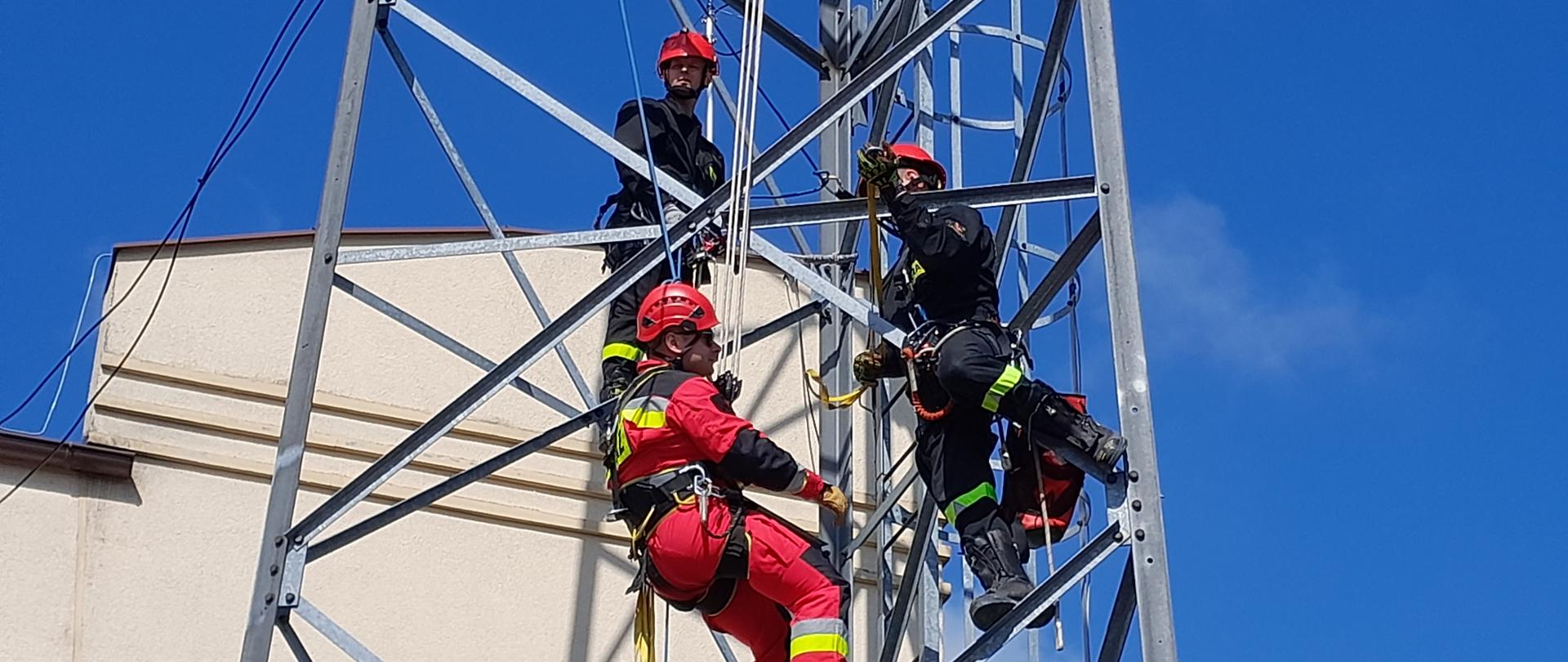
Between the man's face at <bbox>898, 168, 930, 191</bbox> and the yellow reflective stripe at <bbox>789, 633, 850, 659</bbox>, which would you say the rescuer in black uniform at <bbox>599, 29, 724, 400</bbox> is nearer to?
the man's face at <bbox>898, 168, 930, 191</bbox>

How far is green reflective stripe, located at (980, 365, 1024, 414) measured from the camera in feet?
28.7

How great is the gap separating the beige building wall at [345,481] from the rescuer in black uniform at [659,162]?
1.18 meters

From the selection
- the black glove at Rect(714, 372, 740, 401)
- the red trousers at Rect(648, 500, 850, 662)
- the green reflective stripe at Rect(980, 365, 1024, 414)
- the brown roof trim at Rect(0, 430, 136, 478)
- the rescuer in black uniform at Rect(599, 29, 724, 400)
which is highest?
the rescuer in black uniform at Rect(599, 29, 724, 400)

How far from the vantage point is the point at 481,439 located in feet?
40.6

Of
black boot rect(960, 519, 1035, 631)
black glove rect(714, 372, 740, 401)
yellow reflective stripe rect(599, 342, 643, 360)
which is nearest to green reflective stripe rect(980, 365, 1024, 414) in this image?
black boot rect(960, 519, 1035, 631)

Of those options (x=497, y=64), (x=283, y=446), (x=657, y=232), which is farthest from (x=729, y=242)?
(x=283, y=446)

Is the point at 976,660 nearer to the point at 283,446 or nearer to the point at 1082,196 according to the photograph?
the point at 1082,196

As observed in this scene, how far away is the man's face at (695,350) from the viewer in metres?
9.26

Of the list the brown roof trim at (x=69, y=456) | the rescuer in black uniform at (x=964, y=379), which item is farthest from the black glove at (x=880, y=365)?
the brown roof trim at (x=69, y=456)

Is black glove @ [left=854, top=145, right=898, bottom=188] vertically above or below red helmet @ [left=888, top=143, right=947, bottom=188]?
below

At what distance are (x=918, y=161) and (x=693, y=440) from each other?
183 cm

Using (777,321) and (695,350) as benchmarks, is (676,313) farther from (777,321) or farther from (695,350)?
(777,321)

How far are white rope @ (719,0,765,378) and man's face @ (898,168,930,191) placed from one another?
0.68 meters

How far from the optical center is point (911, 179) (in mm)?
9578
